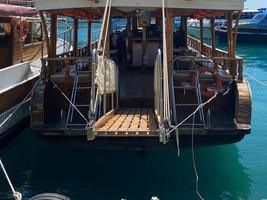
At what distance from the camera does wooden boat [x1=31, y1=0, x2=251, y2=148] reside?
9211mm

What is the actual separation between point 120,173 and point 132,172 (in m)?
0.28

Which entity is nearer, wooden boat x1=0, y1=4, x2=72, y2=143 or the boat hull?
wooden boat x1=0, y1=4, x2=72, y2=143

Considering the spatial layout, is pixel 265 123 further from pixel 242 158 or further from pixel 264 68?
pixel 264 68

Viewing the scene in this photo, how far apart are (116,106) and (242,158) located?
3793 millimetres

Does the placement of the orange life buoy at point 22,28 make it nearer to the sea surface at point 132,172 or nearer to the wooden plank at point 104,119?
the sea surface at point 132,172

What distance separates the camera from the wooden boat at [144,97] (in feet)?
30.2

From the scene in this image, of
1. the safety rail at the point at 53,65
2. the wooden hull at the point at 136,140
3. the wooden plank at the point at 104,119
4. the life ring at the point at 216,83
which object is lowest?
the wooden hull at the point at 136,140

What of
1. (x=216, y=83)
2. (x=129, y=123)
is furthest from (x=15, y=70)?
(x=216, y=83)

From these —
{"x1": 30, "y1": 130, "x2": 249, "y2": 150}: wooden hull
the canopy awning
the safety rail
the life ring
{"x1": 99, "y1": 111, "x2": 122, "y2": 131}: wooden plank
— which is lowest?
{"x1": 30, "y1": 130, "x2": 249, "y2": 150}: wooden hull

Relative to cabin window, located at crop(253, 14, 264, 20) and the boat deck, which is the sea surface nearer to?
the boat deck

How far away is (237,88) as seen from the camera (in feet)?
35.0

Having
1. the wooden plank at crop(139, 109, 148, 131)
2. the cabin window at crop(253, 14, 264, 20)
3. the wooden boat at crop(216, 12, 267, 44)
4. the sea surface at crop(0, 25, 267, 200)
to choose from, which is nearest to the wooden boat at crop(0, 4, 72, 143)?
the sea surface at crop(0, 25, 267, 200)

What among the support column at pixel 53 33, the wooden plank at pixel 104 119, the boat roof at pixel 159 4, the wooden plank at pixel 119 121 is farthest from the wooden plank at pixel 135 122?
the support column at pixel 53 33

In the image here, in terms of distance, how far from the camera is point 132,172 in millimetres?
11148
